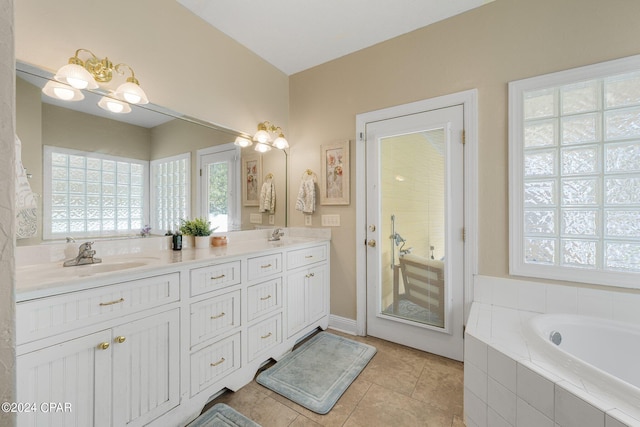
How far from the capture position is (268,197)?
2656 millimetres

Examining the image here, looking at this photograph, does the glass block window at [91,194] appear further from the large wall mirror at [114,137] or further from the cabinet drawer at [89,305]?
the cabinet drawer at [89,305]

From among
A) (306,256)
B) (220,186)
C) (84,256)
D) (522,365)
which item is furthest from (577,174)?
Answer: (84,256)

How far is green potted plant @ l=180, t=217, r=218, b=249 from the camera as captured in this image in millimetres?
1914

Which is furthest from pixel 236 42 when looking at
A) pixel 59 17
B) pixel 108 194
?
pixel 108 194

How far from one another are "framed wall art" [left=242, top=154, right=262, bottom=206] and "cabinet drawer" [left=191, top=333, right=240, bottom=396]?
4.11ft

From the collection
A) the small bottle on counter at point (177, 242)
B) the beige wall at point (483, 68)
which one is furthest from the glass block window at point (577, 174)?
the small bottle on counter at point (177, 242)

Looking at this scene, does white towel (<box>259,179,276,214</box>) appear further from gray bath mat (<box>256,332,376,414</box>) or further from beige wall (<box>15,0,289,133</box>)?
gray bath mat (<box>256,332,376,414</box>)

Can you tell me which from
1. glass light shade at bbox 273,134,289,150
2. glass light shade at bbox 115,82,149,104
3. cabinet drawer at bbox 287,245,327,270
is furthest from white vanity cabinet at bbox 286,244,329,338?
glass light shade at bbox 115,82,149,104

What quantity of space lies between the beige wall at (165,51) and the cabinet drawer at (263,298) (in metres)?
1.41

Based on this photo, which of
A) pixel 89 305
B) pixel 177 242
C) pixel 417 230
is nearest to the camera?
pixel 89 305

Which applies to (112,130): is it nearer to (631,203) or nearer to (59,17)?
(59,17)

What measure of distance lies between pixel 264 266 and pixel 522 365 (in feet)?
4.95

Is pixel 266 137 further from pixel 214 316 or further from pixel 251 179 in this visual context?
pixel 214 316

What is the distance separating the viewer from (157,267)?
1.26 meters
